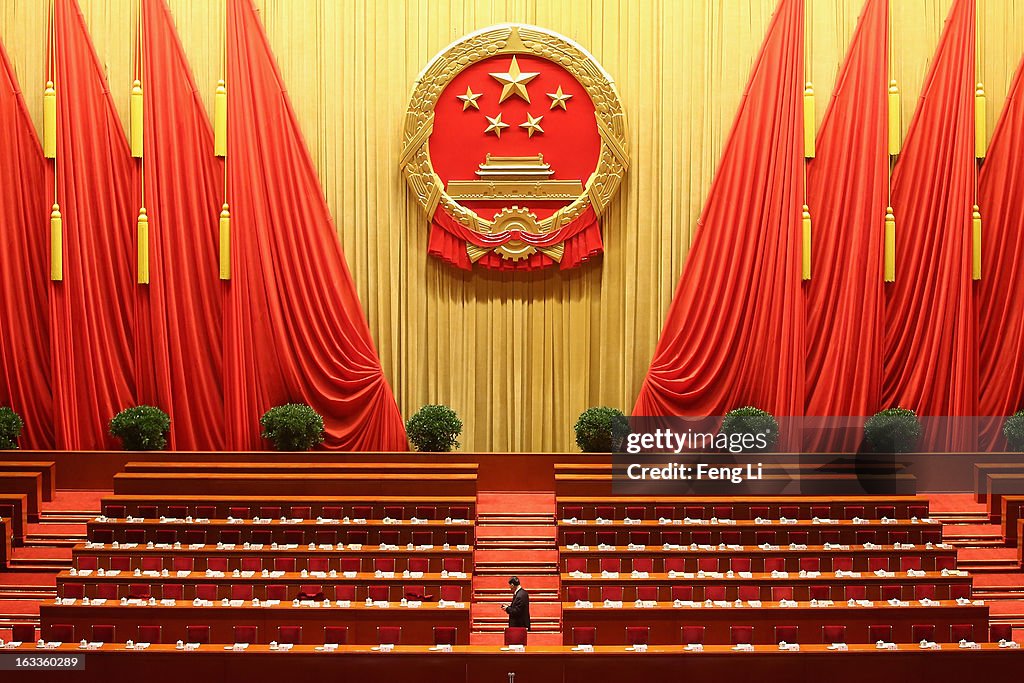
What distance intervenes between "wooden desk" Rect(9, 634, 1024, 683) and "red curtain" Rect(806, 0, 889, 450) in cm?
402

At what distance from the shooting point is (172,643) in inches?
281

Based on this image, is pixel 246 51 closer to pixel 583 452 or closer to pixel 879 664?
pixel 583 452

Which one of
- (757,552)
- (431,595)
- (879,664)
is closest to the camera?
(879,664)

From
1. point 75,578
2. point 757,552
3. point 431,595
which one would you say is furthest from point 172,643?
point 757,552

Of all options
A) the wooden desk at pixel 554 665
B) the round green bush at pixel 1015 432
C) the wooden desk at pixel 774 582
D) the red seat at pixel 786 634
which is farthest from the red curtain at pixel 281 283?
the round green bush at pixel 1015 432

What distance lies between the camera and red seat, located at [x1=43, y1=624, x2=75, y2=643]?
6918 millimetres

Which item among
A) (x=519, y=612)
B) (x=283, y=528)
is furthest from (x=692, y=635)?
(x=283, y=528)

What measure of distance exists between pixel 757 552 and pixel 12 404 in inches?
262

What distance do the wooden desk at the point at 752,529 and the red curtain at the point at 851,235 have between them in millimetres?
1858

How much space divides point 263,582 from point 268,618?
0.46 metres

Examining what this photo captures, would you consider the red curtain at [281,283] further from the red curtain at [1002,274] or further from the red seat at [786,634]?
the red curtain at [1002,274]

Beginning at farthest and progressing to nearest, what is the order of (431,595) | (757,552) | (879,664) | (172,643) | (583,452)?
1. (583,452)
2. (757,552)
3. (431,595)
4. (172,643)
5. (879,664)

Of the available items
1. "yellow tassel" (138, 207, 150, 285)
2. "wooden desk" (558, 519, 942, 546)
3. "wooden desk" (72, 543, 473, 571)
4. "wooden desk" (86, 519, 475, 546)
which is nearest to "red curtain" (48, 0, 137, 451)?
"yellow tassel" (138, 207, 150, 285)

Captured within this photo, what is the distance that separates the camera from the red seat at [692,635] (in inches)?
280
